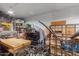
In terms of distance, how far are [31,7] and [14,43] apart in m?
0.55

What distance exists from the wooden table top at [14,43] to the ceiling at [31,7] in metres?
0.35

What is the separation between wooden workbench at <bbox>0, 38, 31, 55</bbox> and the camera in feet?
5.67

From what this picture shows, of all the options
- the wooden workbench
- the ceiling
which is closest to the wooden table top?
the wooden workbench

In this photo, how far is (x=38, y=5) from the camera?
177 cm

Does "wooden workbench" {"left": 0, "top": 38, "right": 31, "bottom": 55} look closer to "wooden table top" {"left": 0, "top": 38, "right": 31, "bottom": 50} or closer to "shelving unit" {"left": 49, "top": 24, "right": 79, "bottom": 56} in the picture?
"wooden table top" {"left": 0, "top": 38, "right": 31, "bottom": 50}

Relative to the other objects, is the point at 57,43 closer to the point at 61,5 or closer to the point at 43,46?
the point at 43,46

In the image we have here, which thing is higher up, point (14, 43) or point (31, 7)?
point (31, 7)

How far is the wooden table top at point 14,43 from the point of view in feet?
5.67

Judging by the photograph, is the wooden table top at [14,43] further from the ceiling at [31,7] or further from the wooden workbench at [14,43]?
A: the ceiling at [31,7]

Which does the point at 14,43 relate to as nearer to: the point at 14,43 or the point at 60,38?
the point at 14,43

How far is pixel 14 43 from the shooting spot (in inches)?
68.5

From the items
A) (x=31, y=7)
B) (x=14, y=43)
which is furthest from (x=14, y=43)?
(x=31, y=7)

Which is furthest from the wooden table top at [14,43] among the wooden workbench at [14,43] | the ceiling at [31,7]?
the ceiling at [31,7]

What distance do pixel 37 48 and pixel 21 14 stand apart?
529 mm
